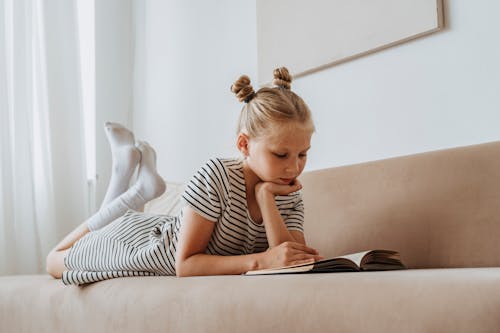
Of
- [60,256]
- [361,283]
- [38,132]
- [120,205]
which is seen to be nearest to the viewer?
[361,283]

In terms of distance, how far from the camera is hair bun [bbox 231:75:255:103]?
→ 144 cm

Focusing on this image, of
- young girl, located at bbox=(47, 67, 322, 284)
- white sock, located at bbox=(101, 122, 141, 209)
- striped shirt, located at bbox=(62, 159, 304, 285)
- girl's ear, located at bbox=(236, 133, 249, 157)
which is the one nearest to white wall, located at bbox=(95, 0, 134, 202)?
white sock, located at bbox=(101, 122, 141, 209)

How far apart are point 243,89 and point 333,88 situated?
78 centimetres

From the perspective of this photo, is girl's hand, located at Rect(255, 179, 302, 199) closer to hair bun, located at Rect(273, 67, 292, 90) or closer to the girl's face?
the girl's face

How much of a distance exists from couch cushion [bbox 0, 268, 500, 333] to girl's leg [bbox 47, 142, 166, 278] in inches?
19.3

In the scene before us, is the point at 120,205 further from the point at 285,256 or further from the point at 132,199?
the point at 285,256

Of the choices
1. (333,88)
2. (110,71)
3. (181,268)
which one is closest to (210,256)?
(181,268)

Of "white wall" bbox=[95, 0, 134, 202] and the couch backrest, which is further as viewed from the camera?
"white wall" bbox=[95, 0, 134, 202]

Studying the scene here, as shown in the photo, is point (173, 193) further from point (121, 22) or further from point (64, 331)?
point (121, 22)

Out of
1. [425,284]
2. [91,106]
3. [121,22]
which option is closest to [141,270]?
[425,284]

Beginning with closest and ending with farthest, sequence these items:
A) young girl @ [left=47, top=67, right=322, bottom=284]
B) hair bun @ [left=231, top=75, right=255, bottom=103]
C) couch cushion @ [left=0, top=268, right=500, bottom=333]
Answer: couch cushion @ [left=0, top=268, right=500, bottom=333]
young girl @ [left=47, top=67, right=322, bottom=284]
hair bun @ [left=231, top=75, right=255, bottom=103]

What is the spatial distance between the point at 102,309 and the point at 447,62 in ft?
4.00

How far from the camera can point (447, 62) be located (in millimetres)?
1792

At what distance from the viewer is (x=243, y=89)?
1.45 metres
